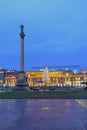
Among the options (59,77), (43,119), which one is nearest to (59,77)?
(59,77)

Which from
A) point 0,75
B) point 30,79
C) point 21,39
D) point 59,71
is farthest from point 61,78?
point 21,39

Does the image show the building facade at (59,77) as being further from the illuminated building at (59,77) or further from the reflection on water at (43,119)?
the reflection on water at (43,119)

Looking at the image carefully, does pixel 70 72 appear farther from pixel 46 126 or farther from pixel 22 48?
pixel 46 126

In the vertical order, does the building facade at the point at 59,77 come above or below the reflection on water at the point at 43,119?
above

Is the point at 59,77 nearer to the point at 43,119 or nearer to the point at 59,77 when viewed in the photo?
the point at 59,77

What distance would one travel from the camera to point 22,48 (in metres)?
79.3

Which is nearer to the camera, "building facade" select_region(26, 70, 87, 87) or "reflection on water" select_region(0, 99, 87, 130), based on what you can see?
"reflection on water" select_region(0, 99, 87, 130)

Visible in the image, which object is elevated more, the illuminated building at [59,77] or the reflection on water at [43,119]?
the illuminated building at [59,77]

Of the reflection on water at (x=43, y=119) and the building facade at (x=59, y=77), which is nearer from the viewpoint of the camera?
the reflection on water at (x=43, y=119)

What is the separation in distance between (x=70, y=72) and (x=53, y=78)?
9.99m

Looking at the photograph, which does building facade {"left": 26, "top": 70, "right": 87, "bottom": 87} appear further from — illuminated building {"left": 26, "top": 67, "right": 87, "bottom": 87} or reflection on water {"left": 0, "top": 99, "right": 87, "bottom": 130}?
reflection on water {"left": 0, "top": 99, "right": 87, "bottom": 130}

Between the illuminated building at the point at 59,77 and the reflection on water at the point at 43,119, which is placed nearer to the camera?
the reflection on water at the point at 43,119

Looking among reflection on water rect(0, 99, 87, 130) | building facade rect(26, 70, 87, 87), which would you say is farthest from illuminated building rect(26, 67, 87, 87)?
reflection on water rect(0, 99, 87, 130)

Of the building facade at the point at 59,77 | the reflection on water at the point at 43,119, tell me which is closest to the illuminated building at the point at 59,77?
the building facade at the point at 59,77
